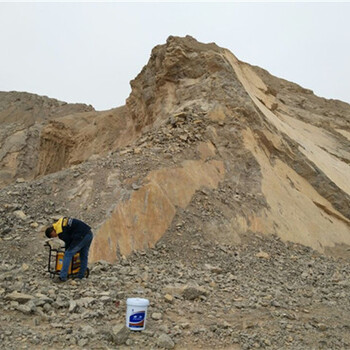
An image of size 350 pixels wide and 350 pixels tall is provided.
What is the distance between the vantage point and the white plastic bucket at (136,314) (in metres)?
4.73

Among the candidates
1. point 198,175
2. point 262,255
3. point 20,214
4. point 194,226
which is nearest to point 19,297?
point 20,214

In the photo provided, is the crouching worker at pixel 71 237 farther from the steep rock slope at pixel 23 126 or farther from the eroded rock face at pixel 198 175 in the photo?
the steep rock slope at pixel 23 126

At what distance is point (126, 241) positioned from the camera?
775 cm

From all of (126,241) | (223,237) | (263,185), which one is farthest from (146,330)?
(263,185)

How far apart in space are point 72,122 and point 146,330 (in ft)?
59.9

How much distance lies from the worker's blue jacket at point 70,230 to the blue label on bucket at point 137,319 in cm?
175

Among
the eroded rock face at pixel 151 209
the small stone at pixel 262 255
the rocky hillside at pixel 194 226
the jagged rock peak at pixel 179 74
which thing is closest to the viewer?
the rocky hillside at pixel 194 226

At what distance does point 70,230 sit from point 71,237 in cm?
10

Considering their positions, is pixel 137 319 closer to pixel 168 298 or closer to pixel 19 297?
pixel 168 298

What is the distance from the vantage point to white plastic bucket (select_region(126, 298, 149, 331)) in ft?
15.5

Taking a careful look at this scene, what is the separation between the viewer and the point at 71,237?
6.12 m

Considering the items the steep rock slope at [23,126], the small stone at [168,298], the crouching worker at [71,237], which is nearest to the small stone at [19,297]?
the crouching worker at [71,237]

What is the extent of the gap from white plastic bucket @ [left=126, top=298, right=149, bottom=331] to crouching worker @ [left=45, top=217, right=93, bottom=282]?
155 centimetres

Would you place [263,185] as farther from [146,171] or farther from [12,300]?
[12,300]
